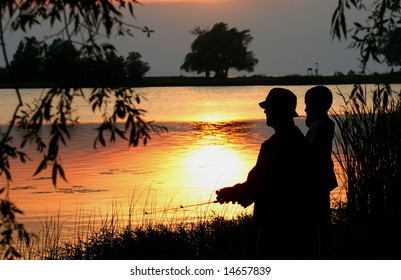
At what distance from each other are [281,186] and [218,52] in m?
154

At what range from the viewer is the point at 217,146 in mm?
44531

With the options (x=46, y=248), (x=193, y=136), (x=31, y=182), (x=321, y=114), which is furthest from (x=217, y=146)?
(x=321, y=114)

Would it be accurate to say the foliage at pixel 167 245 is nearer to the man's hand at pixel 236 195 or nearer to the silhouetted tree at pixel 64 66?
the man's hand at pixel 236 195

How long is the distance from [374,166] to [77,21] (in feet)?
22.7

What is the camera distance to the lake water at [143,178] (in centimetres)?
1959

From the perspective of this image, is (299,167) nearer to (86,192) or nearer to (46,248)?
(46,248)

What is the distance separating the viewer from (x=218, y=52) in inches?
6299

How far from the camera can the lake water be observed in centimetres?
1959

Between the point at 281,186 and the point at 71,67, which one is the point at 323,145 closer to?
the point at 281,186

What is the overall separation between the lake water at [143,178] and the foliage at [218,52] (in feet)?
331

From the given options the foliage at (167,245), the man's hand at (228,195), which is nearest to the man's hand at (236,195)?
the man's hand at (228,195)

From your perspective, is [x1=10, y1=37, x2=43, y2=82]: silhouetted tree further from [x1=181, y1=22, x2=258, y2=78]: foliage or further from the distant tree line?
[x1=181, y1=22, x2=258, y2=78]: foliage

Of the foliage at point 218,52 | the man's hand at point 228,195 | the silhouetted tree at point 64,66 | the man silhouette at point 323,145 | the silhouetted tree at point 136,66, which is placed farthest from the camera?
the foliage at point 218,52

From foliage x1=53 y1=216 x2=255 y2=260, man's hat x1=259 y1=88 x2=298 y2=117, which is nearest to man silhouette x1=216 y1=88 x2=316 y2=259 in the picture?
man's hat x1=259 y1=88 x2=298 y2=117
